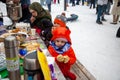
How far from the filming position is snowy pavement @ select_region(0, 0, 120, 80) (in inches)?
128

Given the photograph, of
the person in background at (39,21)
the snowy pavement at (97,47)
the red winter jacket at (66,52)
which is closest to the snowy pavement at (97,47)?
the snowy pavement at (97,47)

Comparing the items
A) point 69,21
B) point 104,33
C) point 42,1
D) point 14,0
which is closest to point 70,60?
point 14,0

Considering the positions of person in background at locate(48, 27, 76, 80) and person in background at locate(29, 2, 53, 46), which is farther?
person in background at locate(29, 2, 53, 46)

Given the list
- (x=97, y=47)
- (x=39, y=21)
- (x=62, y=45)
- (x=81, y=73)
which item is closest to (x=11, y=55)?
(x=62, y=45)

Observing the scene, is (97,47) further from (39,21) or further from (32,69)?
(32,69)

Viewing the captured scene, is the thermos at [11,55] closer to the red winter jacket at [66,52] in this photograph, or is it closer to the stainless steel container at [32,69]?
the stainless steel container at [32,69]

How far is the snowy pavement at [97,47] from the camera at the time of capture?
128 inches

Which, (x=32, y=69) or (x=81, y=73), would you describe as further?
(x=81, y=73)

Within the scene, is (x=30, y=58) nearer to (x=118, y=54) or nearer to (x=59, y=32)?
(x=59, y=32)

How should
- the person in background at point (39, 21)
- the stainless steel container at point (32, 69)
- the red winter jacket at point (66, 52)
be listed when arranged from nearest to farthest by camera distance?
the stainless steel container at point (32, 69) → the red winter jacket at point (66, 52) → the person in background at point (39, 21)

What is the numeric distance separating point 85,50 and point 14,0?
1.72 metres

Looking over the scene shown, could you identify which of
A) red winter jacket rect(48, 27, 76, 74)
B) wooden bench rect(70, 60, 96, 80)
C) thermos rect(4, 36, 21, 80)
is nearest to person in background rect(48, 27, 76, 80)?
red winter jacket rect(48, 27, 76, 74)

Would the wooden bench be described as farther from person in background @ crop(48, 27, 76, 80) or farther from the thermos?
the thermos

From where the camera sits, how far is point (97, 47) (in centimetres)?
435
